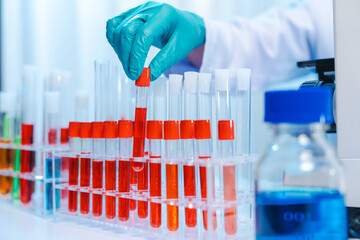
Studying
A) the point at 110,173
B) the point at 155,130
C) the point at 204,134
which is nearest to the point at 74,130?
the point at 110,173

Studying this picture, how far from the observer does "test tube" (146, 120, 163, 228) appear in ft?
2.65

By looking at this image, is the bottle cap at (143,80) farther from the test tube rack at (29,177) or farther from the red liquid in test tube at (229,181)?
the test tube rack at (29,177)

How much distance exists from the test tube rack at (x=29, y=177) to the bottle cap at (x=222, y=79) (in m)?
0.49

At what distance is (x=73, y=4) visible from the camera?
2.08m

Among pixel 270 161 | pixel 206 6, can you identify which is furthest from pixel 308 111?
pixel 206 6

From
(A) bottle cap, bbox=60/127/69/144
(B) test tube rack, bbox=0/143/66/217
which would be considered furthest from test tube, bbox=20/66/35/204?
(A) bottle cap, bbox=60/127/69/144

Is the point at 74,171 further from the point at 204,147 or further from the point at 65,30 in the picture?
the point at 65,30

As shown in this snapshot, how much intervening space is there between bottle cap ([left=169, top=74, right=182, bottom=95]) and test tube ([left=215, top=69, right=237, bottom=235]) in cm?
8

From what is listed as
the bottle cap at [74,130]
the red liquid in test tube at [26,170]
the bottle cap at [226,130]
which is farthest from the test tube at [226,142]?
the red liquid in test tube at [26,170]

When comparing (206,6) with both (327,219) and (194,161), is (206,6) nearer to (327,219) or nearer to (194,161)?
(194,161)

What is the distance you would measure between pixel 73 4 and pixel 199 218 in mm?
1639

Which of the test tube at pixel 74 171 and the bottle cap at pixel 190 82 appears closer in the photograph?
the bottle cap at pixel 190 82

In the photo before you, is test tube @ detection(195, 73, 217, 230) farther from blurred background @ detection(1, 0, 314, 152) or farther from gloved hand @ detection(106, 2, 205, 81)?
blurred background @ detection(1, 0, 314, 152)

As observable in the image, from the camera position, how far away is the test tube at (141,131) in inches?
33.4
